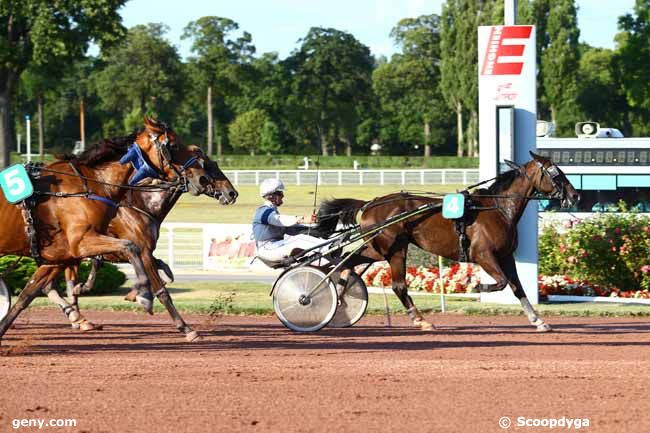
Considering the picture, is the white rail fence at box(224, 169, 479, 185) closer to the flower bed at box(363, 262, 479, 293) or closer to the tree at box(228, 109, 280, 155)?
the tree at box(228, 109, 280, 155)

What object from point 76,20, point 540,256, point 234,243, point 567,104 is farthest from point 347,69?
point 540,256

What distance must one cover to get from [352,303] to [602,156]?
16.9 metres

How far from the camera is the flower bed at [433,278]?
16297mm

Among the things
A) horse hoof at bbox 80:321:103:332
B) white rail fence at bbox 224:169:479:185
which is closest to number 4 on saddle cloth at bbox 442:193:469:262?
horse hoof at bbox 80:321:103:332

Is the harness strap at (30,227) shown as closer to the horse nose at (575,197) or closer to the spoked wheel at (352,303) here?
the spoked wheel at (352,303)

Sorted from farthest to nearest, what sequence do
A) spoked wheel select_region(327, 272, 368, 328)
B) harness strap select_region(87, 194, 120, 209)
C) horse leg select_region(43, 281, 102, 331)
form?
horse leg select_region(43, 281, 102, 331) < spoked wheel select_region(327, 272, 368, 328) < harness strap select_region(87, 194, 120, 209)

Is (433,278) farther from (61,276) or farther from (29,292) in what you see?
(29,292)

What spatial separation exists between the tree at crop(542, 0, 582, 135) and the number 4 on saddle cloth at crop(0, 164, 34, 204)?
189 feet

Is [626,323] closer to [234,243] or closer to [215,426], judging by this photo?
[215,426]

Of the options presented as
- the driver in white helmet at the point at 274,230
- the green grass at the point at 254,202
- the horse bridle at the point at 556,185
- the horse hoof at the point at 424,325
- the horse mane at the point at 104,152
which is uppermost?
the horse mane at the point at 104,152

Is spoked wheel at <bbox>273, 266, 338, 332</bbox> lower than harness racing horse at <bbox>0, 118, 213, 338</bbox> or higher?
lower

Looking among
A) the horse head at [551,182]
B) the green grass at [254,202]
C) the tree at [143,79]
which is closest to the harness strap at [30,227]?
the horse head at [551,182]

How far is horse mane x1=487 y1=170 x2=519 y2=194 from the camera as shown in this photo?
460 inches

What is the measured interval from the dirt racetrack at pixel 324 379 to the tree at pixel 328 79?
216ft
